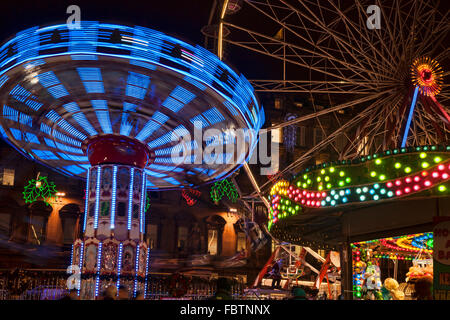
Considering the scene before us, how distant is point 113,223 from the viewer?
16078mm

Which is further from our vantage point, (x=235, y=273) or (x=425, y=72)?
(x=235, y=273)

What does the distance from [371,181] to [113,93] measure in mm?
8193

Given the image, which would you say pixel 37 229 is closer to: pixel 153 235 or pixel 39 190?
pixel 39 190

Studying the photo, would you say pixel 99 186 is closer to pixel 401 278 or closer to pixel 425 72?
pixel 425 72

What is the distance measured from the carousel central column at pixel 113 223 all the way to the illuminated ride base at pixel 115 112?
1.2 inches

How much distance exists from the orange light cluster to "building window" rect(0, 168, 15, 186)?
30627 millimetres

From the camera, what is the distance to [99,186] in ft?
54.4

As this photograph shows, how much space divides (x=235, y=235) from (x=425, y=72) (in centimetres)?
2964

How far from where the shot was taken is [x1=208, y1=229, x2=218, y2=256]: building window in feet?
143

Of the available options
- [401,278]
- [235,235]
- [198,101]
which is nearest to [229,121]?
[198,101]

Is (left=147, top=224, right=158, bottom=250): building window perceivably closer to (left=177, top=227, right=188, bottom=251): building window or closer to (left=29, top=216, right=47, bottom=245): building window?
(left=177, top=227, right=188, bottom=251): building window

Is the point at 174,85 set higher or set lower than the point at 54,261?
higher

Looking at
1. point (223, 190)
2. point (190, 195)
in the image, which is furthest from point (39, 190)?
point (223, 190)
